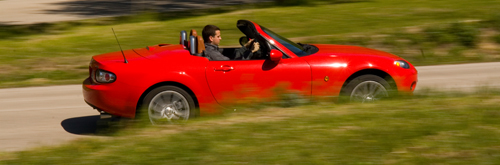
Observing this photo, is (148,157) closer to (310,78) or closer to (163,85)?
(163,85)

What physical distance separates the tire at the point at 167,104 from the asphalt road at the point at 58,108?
0.95 metres

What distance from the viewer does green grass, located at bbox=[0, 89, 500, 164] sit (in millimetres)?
4766

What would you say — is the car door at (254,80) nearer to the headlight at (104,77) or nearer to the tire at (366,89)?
the tire at (366,89)

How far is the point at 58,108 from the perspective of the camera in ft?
30.0

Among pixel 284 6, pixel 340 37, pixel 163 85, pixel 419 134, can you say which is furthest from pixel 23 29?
pixel 419 134

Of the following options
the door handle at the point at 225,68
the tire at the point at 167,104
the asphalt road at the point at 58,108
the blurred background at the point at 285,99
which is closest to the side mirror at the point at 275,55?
the door handle at the point at 225,68

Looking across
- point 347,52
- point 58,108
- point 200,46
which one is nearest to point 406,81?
point 347,52

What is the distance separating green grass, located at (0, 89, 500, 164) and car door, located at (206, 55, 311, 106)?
1.92 ft

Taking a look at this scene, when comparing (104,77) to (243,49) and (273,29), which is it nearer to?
(243,49)

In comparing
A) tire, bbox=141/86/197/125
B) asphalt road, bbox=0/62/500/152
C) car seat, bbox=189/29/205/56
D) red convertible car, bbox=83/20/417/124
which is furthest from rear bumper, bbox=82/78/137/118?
car seat, bbox=189/29/205/56

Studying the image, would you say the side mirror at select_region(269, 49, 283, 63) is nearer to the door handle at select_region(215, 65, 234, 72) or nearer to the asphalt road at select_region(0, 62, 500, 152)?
the door handle at select_region(215, 65, 234, 72)

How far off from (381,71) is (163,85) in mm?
2669

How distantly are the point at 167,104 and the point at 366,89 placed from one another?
7.93 ft

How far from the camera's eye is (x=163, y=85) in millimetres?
6977
